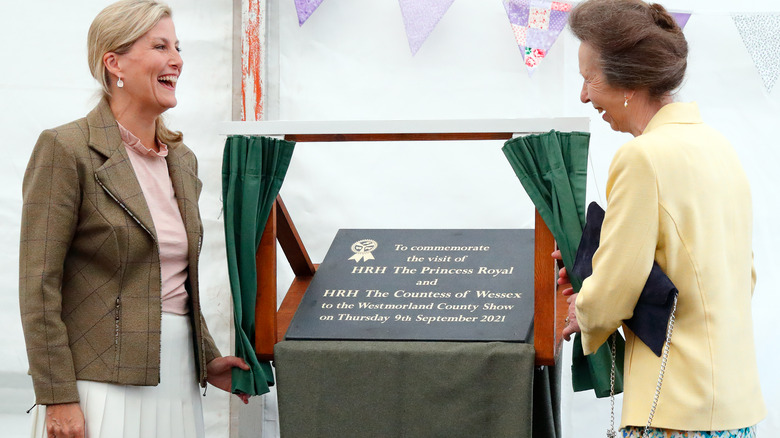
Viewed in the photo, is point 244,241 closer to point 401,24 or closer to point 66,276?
point 66,276

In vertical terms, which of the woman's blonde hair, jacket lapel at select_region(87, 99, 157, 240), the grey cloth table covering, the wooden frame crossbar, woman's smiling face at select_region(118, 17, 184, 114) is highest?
the woman's blonde hair

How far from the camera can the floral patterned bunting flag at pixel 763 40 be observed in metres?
3.19

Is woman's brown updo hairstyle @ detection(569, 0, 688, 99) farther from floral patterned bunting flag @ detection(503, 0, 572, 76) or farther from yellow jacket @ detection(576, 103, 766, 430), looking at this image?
floral patterned bunting flag @ detection(503, 0, 572, 76)

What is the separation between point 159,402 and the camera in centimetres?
210

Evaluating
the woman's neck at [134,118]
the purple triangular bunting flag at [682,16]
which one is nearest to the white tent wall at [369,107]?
the purple triangular bunting flag at [682,16]

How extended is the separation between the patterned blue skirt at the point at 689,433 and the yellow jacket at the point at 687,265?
2 cm

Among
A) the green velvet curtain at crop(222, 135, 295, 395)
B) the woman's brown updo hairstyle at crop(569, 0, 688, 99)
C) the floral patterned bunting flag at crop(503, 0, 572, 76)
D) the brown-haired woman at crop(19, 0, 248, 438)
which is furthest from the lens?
the floral patterned bunting flag at crop(503, 0, 572, 76)

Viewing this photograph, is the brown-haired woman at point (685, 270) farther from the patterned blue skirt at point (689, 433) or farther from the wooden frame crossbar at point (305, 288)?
the wooden frame crossbar at point (305, 288)

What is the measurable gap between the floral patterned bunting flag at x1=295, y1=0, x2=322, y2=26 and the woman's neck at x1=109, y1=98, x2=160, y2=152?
1.35m

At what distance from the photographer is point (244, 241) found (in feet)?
7.67

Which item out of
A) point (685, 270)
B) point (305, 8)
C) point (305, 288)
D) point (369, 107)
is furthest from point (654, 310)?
point (305, 8)

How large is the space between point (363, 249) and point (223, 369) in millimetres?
619

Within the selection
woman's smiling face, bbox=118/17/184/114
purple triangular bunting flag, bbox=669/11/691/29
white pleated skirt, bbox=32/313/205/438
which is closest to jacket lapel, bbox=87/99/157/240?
woman's smiling face, bbox=118/17/184/114

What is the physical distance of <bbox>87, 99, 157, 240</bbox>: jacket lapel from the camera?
2.02 metres
